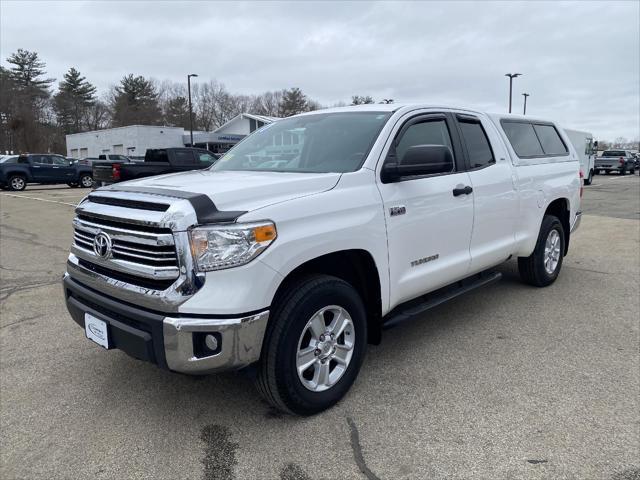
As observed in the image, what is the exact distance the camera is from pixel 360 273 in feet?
10.8

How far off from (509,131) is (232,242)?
3.57 metres

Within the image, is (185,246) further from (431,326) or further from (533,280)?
(533,280)

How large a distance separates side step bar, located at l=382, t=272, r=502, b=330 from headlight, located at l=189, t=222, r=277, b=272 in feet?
4.32

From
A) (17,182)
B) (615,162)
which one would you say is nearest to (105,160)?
(17,182)

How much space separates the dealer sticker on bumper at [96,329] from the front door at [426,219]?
70.7 inches

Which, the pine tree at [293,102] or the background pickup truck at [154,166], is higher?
the pine tree at [293,102]

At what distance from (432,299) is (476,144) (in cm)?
148

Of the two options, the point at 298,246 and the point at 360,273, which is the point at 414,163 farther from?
the point at 298,246

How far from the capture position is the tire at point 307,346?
8.76 ft

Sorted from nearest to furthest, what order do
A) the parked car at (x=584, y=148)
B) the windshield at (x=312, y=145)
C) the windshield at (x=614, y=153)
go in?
the windshield at (x=312, y=145) → the parked car at (x=584, y=148) → the windshield at (x=614, y=153)

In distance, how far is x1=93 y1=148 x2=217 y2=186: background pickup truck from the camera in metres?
13.7

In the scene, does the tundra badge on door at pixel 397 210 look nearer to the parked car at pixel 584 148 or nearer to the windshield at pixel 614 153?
the parked car at pixel 584 148

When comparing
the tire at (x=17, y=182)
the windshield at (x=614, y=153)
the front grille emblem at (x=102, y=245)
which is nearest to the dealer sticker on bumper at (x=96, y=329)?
the front grille emblem at (x=102, y=245)

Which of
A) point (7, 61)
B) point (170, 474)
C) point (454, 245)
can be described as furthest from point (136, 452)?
point (7, 61)
